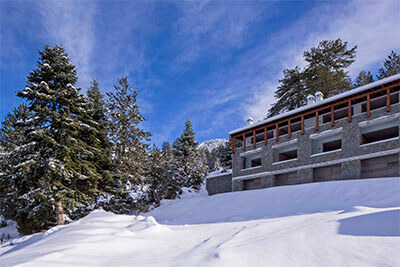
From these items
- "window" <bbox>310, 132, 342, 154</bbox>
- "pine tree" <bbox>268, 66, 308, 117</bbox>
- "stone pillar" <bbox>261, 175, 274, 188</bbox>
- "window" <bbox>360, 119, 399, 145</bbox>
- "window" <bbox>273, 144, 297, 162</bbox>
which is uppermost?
"pine tree" <bbox>268, 66, 308, 117</bbox>

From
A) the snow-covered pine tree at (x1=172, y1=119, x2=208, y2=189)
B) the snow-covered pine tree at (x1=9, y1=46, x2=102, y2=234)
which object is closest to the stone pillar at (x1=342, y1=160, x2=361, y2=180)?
the snow-covered pine tree at (x1=9, y1=46, x2=102, y2=234)

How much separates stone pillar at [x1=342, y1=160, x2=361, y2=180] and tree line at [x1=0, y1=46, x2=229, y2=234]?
18.3 metres

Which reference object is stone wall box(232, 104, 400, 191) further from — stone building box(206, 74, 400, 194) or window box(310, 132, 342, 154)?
window box(310, 132, 342, 154)

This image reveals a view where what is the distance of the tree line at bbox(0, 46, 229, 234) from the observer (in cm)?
1476

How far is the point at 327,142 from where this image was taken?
18.9m

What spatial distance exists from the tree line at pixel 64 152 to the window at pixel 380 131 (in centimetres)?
2025

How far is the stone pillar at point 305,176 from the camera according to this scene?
60.2 ft

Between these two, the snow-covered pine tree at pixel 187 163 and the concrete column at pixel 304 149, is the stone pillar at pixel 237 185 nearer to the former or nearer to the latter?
the concrete column at pixel 304 149

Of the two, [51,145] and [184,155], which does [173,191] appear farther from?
[51,145]

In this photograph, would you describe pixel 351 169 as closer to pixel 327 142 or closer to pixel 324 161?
pixel 324 161

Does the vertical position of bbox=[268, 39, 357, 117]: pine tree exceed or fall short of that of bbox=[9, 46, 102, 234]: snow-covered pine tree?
it exceeds it

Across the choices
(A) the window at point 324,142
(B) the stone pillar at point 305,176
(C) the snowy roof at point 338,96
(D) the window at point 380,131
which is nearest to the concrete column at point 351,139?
(D) the window at point 380,131

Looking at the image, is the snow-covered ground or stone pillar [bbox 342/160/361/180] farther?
stone pillar [bbox 342/160/361/180]

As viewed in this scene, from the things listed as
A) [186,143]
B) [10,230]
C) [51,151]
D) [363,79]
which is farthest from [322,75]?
[10,230]
